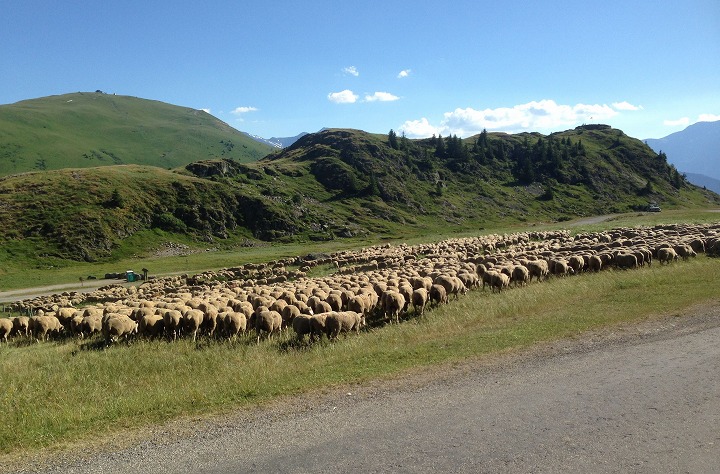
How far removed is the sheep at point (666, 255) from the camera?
26.0 m

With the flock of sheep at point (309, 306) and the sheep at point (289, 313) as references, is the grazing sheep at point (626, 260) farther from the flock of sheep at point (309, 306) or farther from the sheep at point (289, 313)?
the sheep at point (289, 313)

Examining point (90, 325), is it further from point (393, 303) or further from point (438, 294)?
point (438, 294)

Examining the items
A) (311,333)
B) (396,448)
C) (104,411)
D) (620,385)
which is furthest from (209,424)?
(620,385)

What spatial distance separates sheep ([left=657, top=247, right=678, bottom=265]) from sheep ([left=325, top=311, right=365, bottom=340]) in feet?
65.2

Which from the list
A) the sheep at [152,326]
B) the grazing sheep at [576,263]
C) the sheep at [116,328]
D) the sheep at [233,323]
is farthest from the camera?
the grazing sheep at [576,263]

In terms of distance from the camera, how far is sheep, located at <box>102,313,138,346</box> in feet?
57.0

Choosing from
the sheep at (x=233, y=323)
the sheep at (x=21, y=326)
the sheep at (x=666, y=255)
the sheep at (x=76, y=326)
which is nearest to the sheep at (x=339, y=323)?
the sheep at (x=233, y=323)

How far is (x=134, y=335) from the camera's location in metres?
17.9

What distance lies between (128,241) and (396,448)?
8291 centimetres

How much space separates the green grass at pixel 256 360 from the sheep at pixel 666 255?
6.71 meters

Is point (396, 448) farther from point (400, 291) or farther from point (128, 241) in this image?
point (128, 241)

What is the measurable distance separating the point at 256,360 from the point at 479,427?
6625mm

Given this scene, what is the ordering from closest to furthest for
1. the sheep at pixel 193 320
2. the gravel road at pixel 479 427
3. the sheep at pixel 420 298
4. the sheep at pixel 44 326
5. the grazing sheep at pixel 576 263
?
the gravel road at pixel 479 427 → the sheep at pixel 193 320 → the sheep at pixel 420 298 → the sheep at pixel 44 326 → the grazing sheep at pixel 576 263

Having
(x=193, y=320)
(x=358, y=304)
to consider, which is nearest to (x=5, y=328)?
(x=193, y=320)
